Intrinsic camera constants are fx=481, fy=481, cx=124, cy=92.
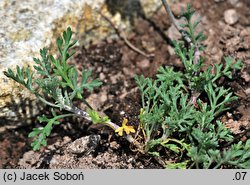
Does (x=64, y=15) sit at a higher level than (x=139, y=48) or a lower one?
higher

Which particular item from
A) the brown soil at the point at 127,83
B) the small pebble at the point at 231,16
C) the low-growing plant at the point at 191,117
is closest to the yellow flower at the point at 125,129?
the low-growing plant at the point at 191,117

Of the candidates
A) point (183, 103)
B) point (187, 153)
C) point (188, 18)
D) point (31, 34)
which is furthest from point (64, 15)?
point (187, 153)

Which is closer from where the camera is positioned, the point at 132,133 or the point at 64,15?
the point at 132,133

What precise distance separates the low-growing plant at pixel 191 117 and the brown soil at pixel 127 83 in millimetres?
184

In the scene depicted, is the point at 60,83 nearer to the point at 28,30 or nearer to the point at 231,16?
the point at 28,30

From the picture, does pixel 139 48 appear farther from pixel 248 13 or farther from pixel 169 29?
pixel 248 13

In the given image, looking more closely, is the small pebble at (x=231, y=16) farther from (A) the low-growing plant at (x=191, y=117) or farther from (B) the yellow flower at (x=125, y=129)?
(B) the yellow flower at (x=125, y=129)

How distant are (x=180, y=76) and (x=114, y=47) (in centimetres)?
91

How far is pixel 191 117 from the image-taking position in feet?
12.7

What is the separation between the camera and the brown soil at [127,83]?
4.21 metres

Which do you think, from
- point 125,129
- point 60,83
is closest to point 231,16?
point 125,129

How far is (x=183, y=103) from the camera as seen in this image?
3967mm

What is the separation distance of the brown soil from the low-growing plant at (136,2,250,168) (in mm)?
184

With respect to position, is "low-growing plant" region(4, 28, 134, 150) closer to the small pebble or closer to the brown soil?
the brown soil
